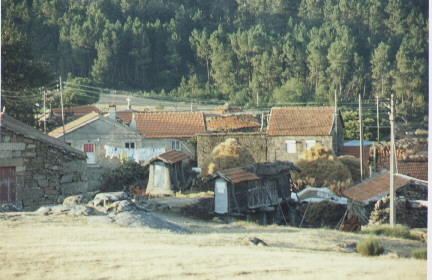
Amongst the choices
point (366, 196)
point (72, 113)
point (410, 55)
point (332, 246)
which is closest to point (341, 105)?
point (410, 55)

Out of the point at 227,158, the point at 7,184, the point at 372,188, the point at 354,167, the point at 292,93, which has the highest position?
the point at 292,93

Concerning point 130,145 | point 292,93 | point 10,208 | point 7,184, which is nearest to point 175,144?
point 130,145

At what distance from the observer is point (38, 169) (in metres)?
17.8

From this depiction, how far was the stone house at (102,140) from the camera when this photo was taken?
38688 mm

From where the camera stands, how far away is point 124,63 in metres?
91.7

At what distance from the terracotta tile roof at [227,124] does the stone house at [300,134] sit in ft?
12.2

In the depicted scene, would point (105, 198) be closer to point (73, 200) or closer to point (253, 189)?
point (73, 200)

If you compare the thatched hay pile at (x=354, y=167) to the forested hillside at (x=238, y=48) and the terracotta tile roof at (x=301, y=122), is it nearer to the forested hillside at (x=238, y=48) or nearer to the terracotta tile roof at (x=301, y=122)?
the terracotta tile roof at (x=301, y=122)

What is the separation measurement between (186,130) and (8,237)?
3024 centimetres

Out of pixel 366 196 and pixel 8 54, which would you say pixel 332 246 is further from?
pixel 8 54

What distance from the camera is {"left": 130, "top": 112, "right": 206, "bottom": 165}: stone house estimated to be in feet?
136

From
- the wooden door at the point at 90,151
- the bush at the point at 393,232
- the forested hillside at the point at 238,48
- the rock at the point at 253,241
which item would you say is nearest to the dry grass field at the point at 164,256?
the rock at the point at 253,241

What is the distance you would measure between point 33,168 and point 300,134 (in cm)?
2474

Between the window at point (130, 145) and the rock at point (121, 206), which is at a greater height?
the window at point (130, 145)
